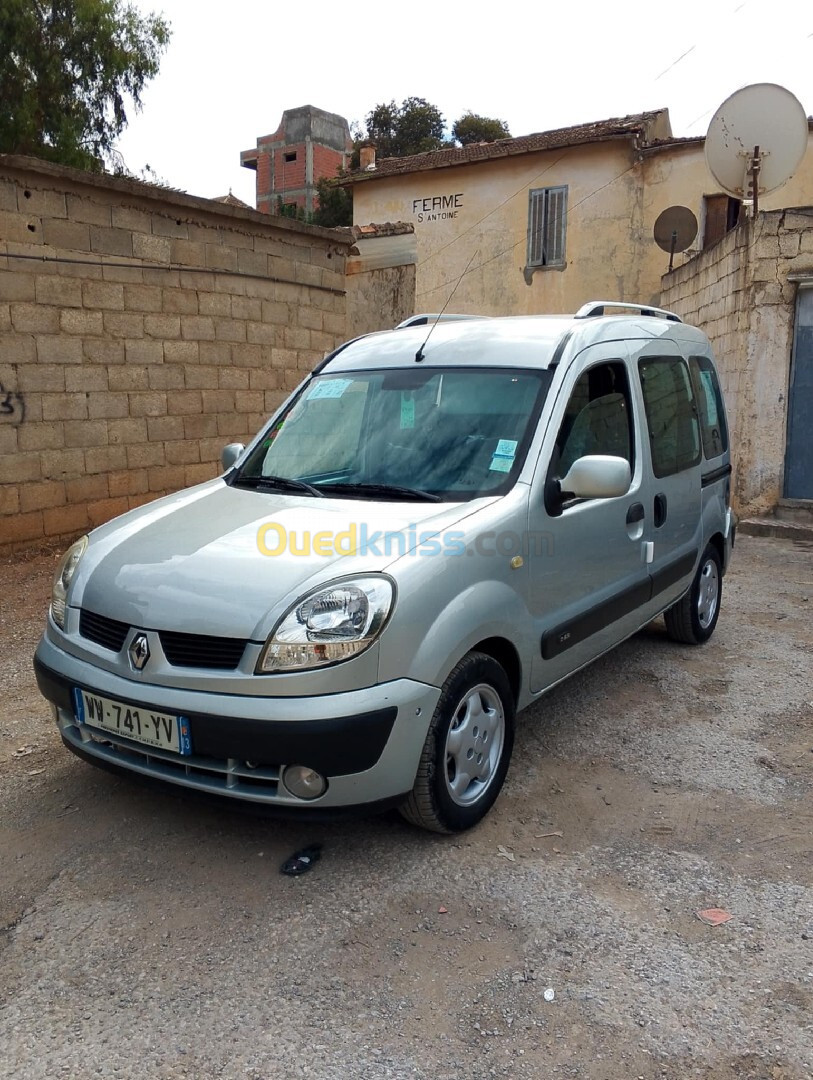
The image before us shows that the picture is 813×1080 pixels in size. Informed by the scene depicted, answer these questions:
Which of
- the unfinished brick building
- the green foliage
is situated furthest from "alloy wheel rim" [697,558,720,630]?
the unfinished brick building

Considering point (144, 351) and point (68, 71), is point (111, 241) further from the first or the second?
point (68, 71)

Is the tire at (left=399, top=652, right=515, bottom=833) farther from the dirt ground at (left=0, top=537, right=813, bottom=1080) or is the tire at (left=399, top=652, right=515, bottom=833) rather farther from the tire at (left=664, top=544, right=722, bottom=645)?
the tire at (left=664, top=544, right=722, bottom=645)

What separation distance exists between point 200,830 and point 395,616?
118cm

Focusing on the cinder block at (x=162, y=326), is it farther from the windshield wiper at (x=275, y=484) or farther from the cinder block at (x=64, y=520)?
the windshield wiper at (x=275, y=484)

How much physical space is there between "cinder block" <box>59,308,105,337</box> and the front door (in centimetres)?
687

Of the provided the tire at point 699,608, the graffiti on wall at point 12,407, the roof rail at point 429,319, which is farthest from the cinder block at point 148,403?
the tire at point 699,608

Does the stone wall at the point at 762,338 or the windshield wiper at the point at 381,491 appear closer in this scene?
the windshield wiper at the point at 381,491

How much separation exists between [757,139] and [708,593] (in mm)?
6192

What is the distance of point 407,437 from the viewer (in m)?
3.56

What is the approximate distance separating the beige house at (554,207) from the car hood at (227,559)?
1417cm

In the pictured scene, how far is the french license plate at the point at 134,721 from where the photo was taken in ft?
8.74

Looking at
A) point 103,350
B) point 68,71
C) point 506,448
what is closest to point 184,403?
point 103,350

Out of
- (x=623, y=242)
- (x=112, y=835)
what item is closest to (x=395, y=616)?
(x=112, y=835)

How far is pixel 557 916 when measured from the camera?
264 cm
